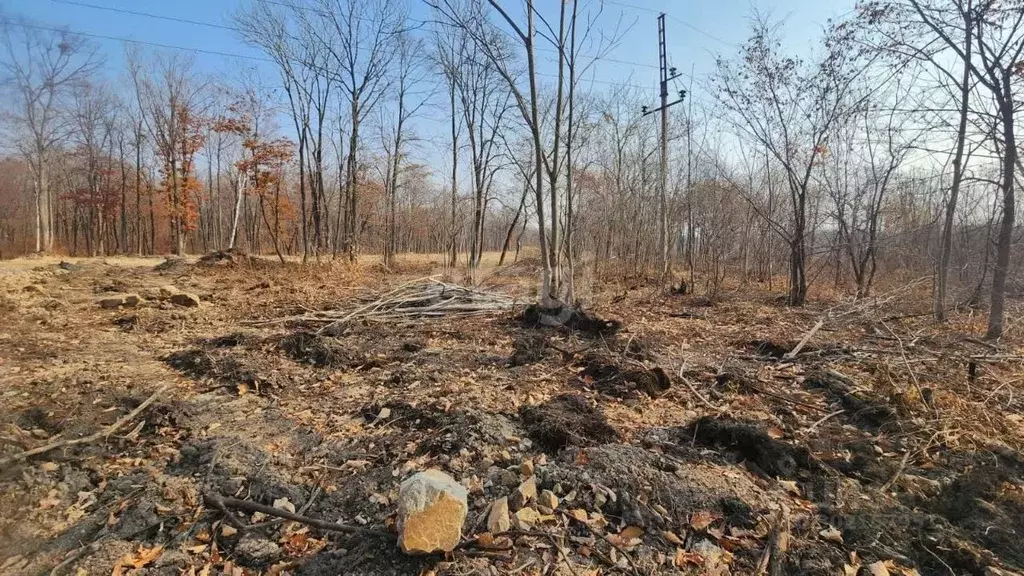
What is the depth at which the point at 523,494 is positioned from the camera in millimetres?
2570

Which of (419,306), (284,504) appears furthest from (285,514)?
(419,306)

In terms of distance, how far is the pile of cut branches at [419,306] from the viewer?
7.97 m

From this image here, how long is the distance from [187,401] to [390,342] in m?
2.77

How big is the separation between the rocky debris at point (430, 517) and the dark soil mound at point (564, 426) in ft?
3.88

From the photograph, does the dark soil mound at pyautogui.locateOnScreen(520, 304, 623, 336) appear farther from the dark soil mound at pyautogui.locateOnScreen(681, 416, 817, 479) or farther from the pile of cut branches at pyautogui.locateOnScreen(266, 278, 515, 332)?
the dark soil mound at pyautogui.locateOnScreen(681, 416, 817, 479)

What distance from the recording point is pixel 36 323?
6.46 meters

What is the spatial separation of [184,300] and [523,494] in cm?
898

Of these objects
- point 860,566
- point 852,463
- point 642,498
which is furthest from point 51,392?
point 852,463

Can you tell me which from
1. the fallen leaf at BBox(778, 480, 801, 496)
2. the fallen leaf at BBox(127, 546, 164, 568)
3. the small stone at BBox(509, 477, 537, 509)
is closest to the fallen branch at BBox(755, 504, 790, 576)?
the fallen leaf at BBox(778, 480, 801, 496)

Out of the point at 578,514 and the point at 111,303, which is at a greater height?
the point at 111,303

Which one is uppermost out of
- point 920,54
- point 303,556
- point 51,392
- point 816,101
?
point 816,101

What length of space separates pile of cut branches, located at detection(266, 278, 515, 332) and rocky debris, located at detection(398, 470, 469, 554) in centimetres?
560

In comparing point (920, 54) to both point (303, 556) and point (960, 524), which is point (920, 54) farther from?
point (303, 556)

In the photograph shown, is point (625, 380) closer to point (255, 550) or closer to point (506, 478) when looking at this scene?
point (506, 478)
